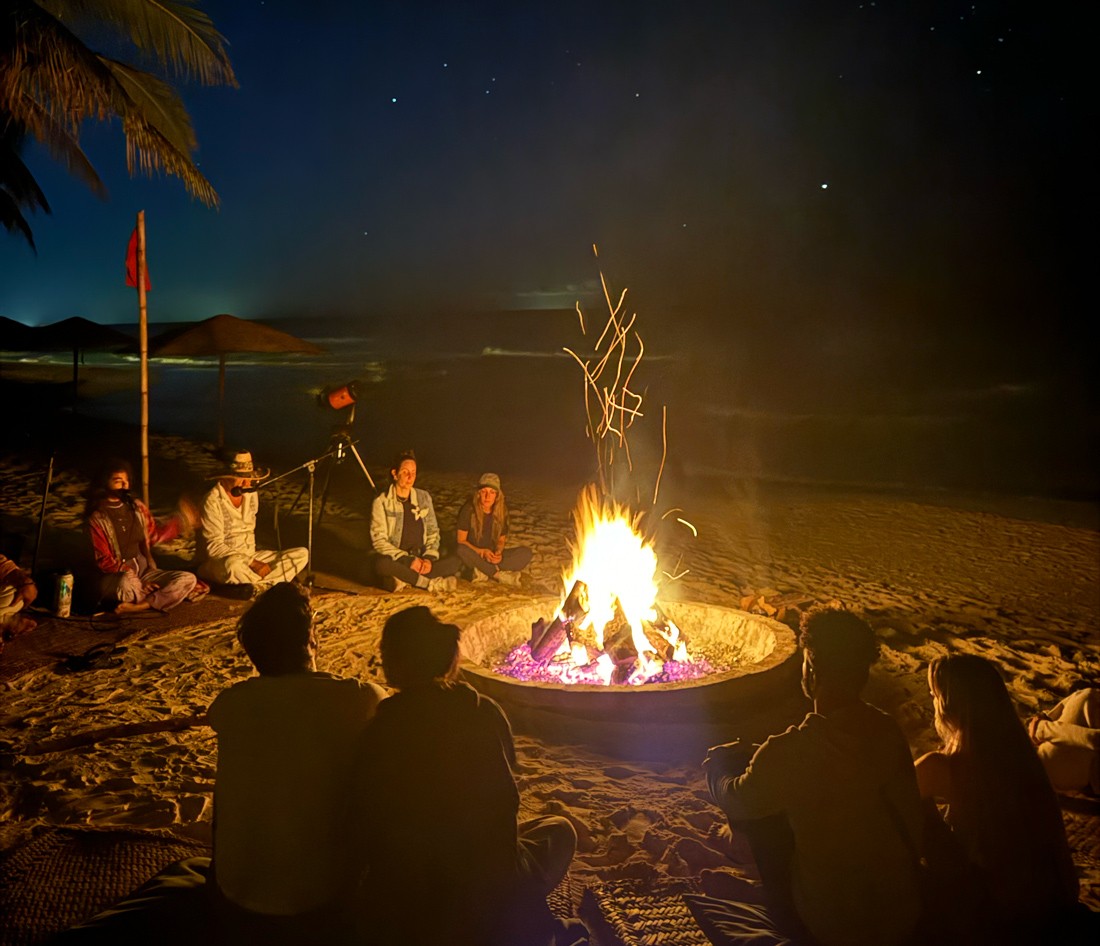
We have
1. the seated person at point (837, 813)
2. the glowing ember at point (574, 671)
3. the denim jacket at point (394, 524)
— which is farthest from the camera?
the denim jacket at point (394, 524)

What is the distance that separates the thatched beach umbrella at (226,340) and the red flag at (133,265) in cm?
260

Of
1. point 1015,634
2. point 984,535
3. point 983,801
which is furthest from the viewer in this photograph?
point 984,535

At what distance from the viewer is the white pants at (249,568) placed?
708 centimetres

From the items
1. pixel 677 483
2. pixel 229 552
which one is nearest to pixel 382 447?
pixel 677 483

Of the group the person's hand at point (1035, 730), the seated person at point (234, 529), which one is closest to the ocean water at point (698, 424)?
the seated person at point (234, 529)

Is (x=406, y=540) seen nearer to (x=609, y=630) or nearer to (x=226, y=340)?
(x=609, y=630)

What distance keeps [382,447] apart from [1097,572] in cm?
1540

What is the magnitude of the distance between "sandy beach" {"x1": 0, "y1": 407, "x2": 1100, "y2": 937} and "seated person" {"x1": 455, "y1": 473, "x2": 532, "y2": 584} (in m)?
0.22

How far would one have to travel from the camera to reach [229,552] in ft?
23.4

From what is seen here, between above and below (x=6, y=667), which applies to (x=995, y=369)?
above

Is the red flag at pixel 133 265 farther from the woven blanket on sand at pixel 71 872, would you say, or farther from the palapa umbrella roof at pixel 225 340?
the woven blanket on sand at pixel 71 872

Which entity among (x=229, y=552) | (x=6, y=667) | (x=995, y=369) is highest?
(x=995, y=369)

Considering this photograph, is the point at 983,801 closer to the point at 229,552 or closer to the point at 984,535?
the point at 229,552

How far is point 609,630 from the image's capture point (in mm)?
5184
